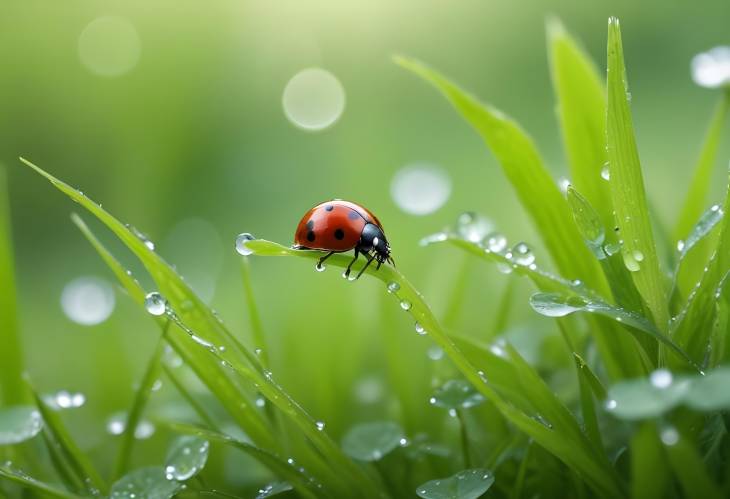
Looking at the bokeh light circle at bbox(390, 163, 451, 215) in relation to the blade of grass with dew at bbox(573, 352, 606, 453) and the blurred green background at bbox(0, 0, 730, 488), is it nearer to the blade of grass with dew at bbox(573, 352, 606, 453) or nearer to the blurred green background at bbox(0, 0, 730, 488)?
the blurred green background at bbox(0, 0, 730, 488)

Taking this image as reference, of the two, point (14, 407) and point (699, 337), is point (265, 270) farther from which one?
point (699, 337)

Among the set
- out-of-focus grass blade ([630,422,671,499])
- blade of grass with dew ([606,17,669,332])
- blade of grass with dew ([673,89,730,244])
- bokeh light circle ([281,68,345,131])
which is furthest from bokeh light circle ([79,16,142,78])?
out-of-focus grass blade ([630,422,671,499])

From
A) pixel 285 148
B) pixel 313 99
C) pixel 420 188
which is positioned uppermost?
pixel 313 99

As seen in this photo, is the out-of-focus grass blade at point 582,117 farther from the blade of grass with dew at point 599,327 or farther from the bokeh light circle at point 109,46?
the bokeh light circle at point 109,46

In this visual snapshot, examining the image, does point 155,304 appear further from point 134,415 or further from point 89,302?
point 89,302

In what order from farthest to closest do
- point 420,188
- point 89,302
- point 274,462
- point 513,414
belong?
point 420,188 < point 89,302 < point 274,462 < point 513,414

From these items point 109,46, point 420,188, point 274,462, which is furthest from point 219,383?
point 109,46

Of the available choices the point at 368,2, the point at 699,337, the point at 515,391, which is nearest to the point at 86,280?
the point at 515,391

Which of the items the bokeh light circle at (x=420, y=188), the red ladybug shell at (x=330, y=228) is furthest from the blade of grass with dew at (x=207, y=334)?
the bokeh light circle at (x=420, y=188)
